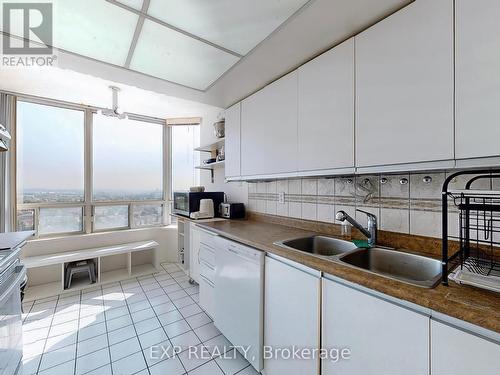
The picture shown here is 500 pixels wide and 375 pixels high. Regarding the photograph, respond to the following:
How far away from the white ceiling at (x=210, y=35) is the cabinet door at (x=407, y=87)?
16cm

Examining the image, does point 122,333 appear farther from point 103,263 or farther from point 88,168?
point 88,168

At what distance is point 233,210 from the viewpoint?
2635 mm

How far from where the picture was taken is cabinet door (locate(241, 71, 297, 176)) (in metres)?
1.67

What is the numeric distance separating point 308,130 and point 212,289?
1.67 meters

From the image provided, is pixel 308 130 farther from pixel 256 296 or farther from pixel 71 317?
pixel 71 317

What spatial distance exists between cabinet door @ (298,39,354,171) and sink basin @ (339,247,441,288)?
0.56 meters

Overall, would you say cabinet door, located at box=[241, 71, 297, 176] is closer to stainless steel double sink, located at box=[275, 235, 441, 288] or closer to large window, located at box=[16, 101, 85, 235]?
stainless steel double sink, located at box=[275, 235, 441, 288]

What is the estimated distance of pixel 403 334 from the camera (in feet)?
2.57

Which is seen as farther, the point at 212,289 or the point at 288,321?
the point at 212,289

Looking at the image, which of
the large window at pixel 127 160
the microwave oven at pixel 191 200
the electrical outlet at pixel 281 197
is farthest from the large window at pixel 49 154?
the electrical outlet at pixel 281 197

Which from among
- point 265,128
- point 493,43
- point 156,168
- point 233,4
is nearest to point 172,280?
point 156,168

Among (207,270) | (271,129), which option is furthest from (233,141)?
(207,270)

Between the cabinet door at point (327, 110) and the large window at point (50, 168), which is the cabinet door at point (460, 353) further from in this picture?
the large window at point (50, 168)

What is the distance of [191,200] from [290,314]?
1.95m
